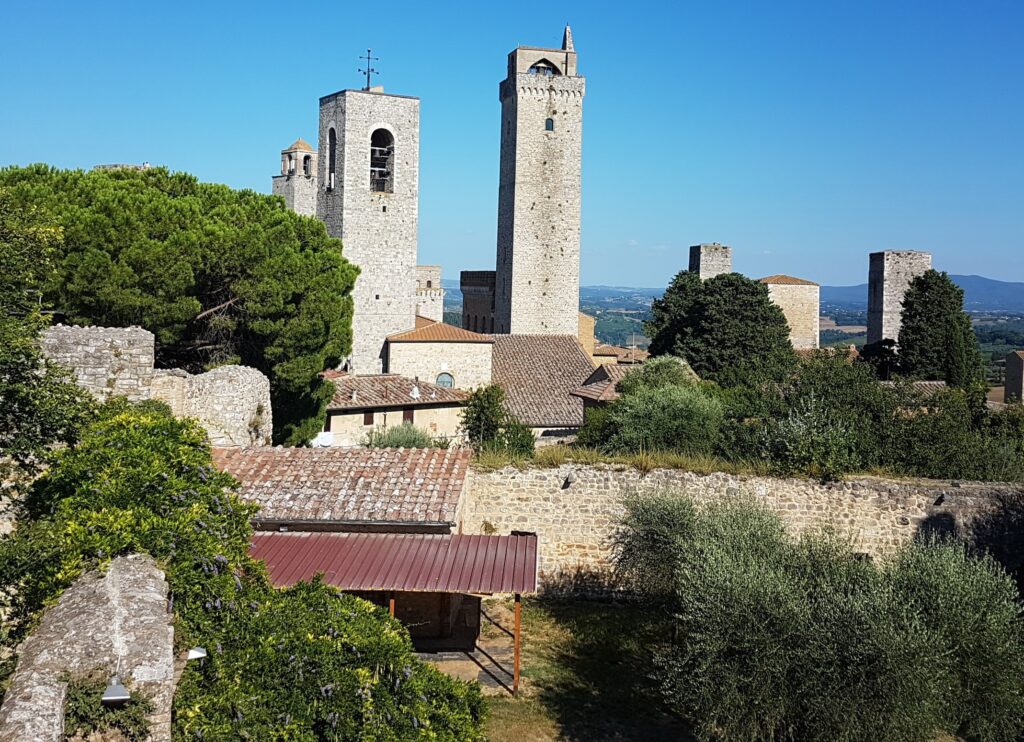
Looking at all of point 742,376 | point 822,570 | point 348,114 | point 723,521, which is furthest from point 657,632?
point 348,114

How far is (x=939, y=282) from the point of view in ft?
146

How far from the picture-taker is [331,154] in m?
40.0

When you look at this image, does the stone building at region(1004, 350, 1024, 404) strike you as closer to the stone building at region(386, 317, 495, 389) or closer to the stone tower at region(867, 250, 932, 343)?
the stone tower at region(867, 250, 932, 343)

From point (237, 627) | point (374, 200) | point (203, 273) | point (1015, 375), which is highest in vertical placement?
point (374, 200)

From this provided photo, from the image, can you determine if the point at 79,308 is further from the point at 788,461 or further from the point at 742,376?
the point at 742,376

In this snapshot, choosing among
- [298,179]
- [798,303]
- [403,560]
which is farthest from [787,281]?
[403,560]

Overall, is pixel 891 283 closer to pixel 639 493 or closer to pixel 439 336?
pixel 439 336

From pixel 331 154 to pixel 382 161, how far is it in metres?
2.11

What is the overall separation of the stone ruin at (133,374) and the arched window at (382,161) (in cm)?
2639

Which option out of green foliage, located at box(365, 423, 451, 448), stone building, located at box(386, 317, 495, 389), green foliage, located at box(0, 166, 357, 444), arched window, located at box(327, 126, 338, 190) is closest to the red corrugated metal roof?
green foliage, located at box(0, 166, 357, 444)

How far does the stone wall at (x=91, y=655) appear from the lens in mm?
3914

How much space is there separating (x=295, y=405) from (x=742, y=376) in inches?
532

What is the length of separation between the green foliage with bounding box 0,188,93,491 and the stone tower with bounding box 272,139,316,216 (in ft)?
152

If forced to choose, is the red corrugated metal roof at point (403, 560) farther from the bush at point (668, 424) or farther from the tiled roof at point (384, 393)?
the tiled roof at point (384, 393)
